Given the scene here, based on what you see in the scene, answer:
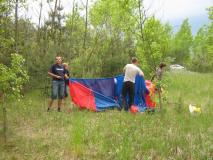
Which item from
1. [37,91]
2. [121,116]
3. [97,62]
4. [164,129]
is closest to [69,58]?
[97,62]

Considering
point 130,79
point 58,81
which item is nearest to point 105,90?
point 130,79

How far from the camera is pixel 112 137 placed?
377 inches

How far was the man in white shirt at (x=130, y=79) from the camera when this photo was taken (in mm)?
14867

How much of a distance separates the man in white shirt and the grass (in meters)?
1.80

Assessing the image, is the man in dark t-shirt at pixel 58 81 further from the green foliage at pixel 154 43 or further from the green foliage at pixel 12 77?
the green foliage at pixel 12 77

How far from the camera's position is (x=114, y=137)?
9.58 metres

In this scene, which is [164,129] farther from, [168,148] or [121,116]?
[121,116]

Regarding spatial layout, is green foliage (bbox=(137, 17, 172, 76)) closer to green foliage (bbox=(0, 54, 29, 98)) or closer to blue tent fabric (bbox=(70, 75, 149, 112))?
blue tent fabric (bbox=(70, 75, 149, 112))

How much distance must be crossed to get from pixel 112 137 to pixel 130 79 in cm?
558

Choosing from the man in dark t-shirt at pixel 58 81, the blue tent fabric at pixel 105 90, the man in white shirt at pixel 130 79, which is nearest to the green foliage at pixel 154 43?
the man in white shirt at pixel 130 79

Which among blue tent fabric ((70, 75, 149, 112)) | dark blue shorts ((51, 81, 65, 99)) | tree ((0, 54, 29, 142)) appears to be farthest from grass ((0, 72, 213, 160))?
blue tent fabric ((70, 75, 149, 112))

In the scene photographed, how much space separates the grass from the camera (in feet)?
26.7

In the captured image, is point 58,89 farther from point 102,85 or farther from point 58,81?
point 102,85

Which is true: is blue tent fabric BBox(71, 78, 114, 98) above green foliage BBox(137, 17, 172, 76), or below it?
below
